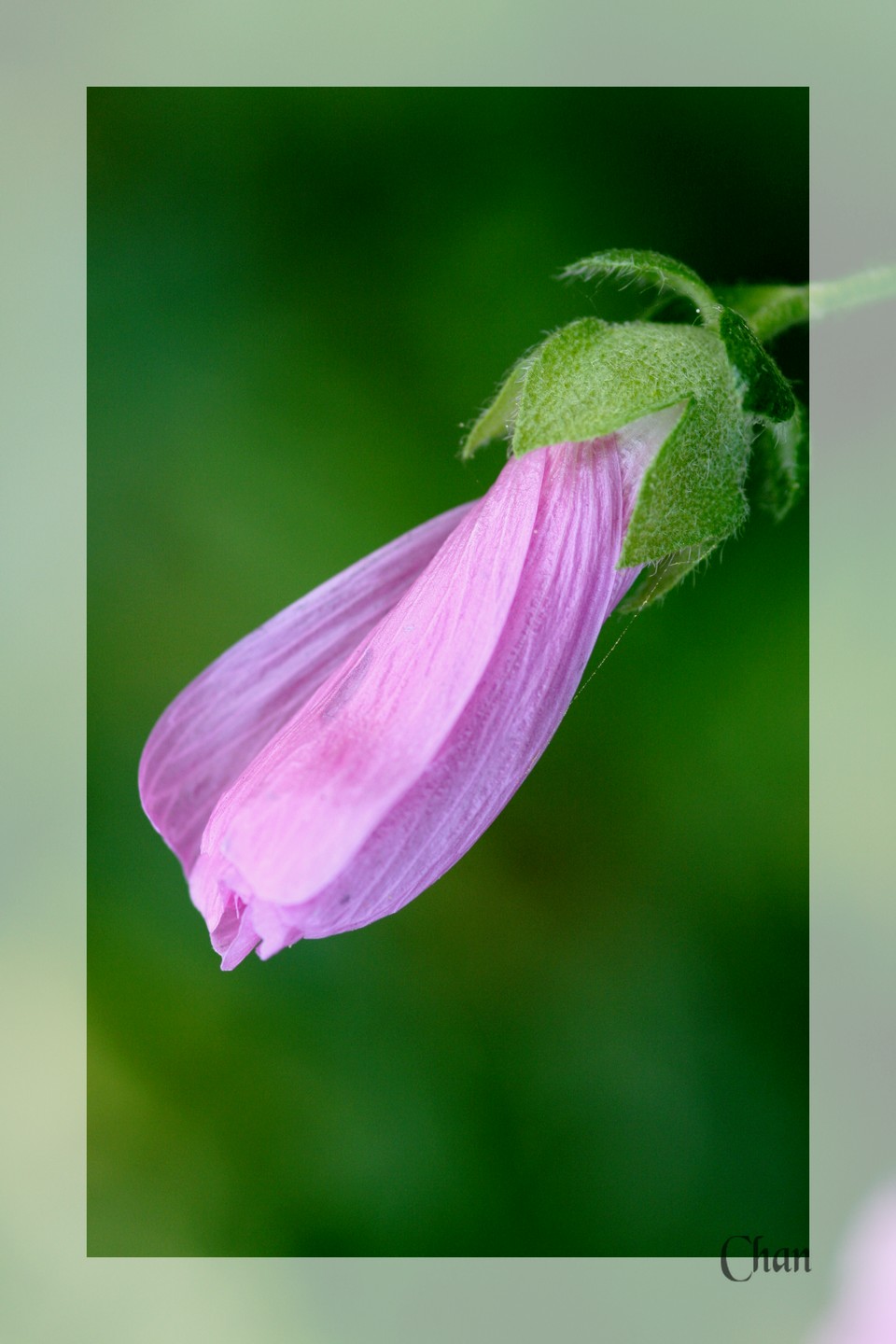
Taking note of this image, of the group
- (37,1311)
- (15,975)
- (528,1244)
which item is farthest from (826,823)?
(37,1311)

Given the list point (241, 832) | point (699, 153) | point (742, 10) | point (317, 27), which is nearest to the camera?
point (241, 832)

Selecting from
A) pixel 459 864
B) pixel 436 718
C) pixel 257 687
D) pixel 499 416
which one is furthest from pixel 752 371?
pixel 459 864

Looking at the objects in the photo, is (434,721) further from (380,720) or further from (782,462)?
(782,462)

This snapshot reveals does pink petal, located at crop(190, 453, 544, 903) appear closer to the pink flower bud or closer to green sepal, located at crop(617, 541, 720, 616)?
the pink flower bud

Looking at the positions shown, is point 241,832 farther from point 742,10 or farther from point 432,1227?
point 432,1227

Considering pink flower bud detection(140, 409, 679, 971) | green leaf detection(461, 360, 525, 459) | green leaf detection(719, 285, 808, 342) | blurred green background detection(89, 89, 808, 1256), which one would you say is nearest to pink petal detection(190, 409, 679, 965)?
pink flower bud detection(140, 409, 679, 971)

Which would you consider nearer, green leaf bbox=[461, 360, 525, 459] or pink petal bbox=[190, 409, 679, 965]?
pink petal bbox=[190, 409, 679, 965]

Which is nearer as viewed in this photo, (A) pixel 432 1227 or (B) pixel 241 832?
(B) pixel 241 832
